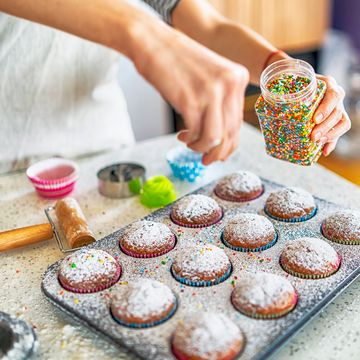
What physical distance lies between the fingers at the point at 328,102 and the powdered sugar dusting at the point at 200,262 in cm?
34

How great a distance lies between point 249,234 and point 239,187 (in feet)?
0.73

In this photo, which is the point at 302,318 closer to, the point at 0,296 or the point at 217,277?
the point at 217,277

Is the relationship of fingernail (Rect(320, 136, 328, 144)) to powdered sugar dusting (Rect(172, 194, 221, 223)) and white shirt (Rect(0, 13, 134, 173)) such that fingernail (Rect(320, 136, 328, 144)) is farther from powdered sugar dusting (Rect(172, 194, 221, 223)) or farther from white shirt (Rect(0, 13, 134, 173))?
white shirt (Rect(0, 13, 134, 173))

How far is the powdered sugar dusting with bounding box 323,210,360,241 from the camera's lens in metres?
1.11

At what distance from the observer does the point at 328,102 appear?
3.61 feet

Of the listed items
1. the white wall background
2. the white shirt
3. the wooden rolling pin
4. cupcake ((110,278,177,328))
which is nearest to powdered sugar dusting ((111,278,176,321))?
cupcake ((110,278,177,328))

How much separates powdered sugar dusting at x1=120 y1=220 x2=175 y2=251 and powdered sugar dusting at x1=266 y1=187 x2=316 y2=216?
0.26 m

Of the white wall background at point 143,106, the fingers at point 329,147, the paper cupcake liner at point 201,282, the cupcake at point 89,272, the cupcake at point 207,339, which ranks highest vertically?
the fingers at point 329,147

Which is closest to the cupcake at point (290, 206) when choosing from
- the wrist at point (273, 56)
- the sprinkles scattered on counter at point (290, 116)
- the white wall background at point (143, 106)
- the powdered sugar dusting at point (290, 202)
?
the powdered sugar dusting at point (290, 202)

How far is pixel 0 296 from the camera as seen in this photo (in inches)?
42.1

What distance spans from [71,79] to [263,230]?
0.80 metres

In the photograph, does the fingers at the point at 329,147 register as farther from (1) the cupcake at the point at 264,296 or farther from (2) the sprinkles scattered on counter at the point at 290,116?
(1) the cupcake at the point at 264,296

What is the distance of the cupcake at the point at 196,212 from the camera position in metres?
1.21

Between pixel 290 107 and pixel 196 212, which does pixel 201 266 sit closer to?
pixel 196 212
